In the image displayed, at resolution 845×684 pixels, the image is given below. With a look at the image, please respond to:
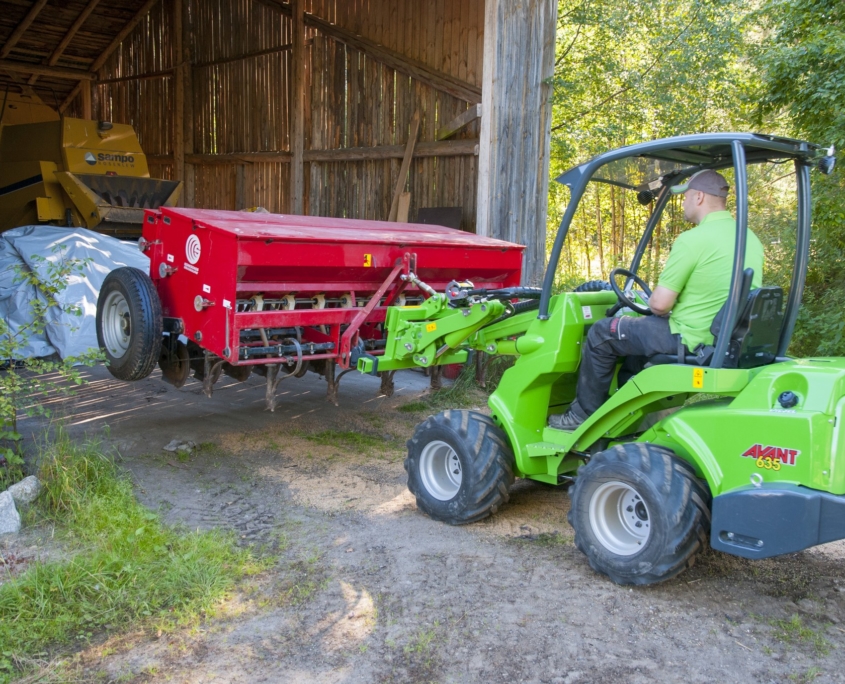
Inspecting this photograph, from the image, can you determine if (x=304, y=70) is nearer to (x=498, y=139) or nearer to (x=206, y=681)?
(x=498, y=139)

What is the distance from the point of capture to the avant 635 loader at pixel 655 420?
10.8ft

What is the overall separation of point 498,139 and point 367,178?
3.49 metres

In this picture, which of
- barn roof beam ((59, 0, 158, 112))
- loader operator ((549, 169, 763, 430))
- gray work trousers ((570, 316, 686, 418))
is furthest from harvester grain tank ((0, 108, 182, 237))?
loader operator ((549, 169, 763, 430))

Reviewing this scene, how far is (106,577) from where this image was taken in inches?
147

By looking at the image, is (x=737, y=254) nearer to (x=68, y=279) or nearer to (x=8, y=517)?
(x=8, y=517)

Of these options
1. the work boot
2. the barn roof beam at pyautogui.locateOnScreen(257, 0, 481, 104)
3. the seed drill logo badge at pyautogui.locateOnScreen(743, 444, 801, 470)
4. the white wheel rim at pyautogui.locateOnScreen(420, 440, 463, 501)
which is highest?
the barn roof beam at pyautogui.locateOnScreen(257, 0, 481, 104)

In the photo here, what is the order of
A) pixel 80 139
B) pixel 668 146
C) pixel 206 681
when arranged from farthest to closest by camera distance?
pixel 80 139
pixel 668 146
pixel 206 681

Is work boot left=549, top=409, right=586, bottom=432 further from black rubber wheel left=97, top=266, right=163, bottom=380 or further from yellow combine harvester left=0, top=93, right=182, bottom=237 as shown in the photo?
yellow combine harvester left=0, top=93, right=182, bottom=237

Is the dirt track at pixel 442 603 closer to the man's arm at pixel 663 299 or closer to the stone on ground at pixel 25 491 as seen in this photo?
the stone on ground at pixel 25 491

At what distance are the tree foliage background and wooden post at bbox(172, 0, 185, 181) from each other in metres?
6.92

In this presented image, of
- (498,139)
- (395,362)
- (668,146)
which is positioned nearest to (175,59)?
(498,139)

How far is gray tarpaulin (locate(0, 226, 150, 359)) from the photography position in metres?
8.49

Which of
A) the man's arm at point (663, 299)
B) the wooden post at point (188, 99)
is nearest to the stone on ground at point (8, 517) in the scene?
the man's arm at point (663, 299)

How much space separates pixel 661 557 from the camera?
358 centimetres
